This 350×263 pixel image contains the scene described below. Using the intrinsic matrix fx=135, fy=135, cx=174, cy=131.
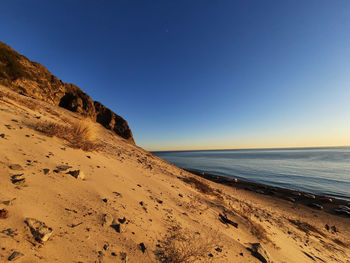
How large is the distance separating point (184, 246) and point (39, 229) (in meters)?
1.92

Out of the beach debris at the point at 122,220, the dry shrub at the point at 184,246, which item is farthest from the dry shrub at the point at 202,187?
the beach debris at the point at 122,220

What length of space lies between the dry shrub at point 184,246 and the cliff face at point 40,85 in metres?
21.7

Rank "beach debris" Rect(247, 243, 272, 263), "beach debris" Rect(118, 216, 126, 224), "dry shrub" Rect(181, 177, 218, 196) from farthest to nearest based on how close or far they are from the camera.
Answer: "dry shrub" Rect(181, 177, 218, 196) → "beach debris" Rect(247, 243, 272, 263) → "beach debris" Rect(118, 216, 126, 224)

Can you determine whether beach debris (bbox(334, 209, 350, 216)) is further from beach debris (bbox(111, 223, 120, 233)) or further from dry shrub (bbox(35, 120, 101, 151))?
dry shrub (bbox(35, 120, 101, 151))

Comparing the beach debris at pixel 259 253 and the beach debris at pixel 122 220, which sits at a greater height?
the beach debris at pixel 122 220

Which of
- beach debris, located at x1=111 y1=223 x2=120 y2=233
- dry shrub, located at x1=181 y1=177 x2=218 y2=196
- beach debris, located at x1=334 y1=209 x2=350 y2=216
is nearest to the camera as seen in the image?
beach debris, located at x1=111 y1=223 x2=120 y2=233

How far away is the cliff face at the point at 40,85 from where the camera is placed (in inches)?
623

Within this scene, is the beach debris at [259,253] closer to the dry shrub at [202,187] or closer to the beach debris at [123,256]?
the beach debris at [123,256]

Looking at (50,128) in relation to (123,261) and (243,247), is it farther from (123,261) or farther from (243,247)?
(243,247)

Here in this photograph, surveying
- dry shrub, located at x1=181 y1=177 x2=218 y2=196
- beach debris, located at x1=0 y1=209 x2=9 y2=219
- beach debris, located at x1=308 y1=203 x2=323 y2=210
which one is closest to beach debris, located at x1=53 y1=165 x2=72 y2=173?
beach debris, located at x1=0 y1=209 x2=9 y2=219

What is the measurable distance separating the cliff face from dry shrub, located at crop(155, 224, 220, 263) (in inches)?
856

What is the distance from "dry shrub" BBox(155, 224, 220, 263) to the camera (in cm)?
186

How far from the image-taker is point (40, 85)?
19547 millimetres

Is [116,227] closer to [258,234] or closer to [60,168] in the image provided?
[60,168]
